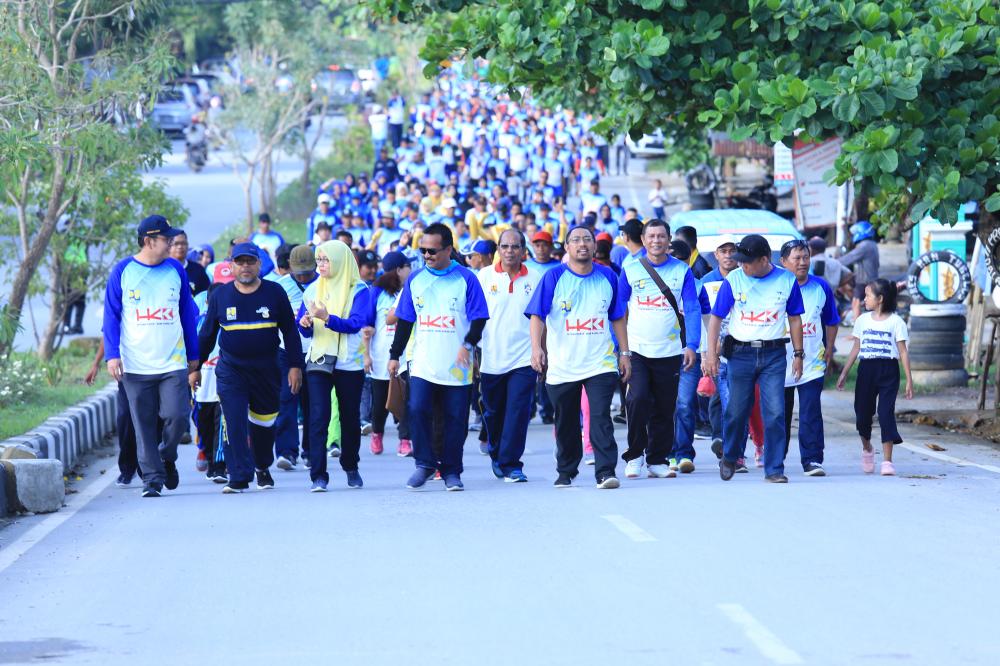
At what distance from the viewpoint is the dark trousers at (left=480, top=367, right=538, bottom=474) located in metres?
12.4

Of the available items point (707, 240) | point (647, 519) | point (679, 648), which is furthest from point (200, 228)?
point (679, 648)

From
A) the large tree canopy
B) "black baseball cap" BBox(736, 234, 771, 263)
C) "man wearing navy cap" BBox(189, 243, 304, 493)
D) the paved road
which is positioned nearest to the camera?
the paved road

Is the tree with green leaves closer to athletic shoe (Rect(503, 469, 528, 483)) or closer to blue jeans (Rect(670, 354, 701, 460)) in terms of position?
athletic shoe (Rect(503, 469, 528, 483))

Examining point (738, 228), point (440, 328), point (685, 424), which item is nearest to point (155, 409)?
point (440, 328)

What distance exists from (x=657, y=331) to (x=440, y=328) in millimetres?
1633

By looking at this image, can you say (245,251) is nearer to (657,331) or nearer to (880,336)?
(657,331)

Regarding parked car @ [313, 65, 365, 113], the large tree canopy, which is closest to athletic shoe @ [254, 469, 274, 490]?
the large tree canopy

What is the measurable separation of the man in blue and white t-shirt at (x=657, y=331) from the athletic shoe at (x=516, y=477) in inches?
32.2

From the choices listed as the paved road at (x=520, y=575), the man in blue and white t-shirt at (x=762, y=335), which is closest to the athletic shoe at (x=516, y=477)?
the paved road at (x=520, y=575)

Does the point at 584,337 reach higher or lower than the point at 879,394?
higher

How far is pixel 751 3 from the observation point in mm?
13562

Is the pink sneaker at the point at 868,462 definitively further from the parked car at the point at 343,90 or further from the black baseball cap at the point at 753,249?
the parked car at the point at 343,90

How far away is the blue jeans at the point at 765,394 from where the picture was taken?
480 inches

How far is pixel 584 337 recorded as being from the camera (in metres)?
11.9
